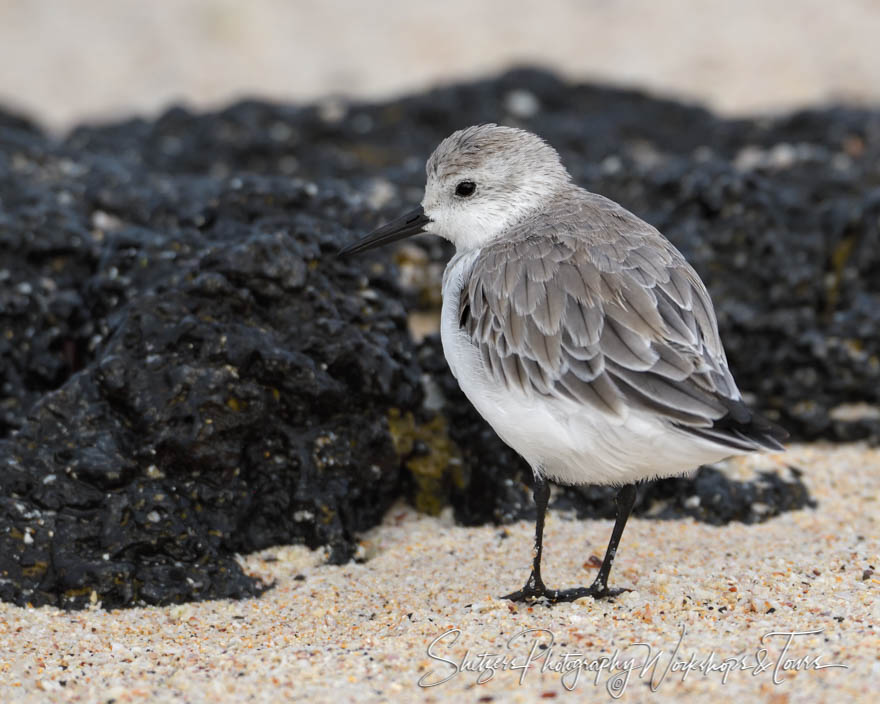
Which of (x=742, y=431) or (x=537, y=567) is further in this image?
(x=537, y=567)

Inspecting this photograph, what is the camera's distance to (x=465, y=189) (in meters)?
4.85

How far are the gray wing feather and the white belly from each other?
5 centimetres

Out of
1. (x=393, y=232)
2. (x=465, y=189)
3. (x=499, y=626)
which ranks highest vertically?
(x=465, y=189)

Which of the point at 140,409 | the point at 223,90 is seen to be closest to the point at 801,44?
the point at 223,90

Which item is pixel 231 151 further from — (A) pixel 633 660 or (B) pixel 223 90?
(A) pixel 633 660

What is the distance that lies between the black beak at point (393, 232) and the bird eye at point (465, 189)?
0.66ft

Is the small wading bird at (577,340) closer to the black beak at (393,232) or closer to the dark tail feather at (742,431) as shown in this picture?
the dark tail feather at (742,431)

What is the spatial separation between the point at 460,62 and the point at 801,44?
4373mm

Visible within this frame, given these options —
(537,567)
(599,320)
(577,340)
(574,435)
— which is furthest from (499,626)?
(599,320)

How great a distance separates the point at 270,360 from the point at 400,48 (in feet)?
33.2

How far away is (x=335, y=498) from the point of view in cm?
487

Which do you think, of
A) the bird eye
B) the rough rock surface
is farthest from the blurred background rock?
the bird eye

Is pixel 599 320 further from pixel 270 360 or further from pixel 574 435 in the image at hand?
pixel 270 360

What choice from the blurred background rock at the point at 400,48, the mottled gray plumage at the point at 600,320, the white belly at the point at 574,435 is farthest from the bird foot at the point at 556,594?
the blurred background rock at the point at 400,48
